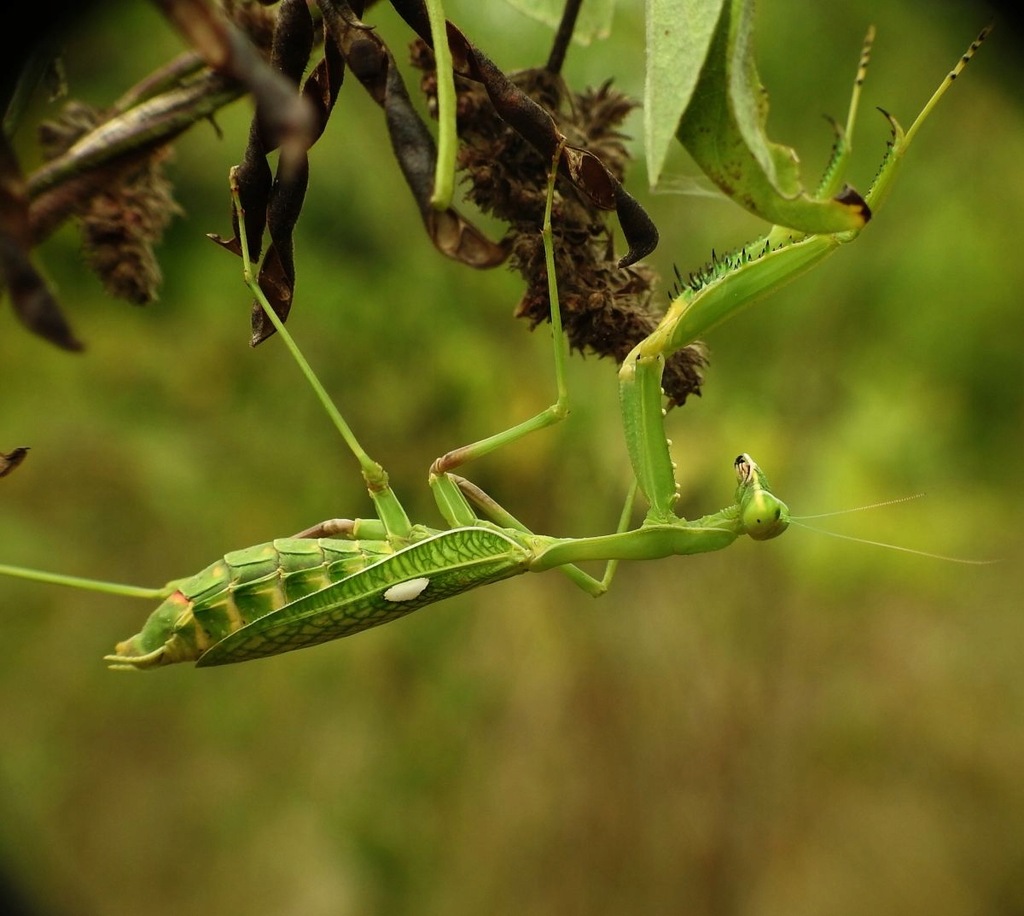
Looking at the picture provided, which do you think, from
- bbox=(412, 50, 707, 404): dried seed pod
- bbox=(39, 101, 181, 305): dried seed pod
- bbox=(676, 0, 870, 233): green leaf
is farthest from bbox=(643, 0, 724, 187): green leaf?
bbox=(39, 101, 181, 305): dried seed pod

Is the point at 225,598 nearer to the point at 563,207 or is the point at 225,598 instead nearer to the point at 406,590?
the point at 406,590

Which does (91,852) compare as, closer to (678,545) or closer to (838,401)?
(678,545)

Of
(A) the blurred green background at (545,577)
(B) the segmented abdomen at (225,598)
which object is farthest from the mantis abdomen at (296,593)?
(A) the blurred green background at (545,577)

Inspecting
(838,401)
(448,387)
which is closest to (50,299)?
(448,387)

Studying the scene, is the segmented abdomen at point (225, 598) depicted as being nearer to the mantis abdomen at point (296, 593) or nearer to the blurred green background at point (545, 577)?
the mantis abdomen at point (296, 593)

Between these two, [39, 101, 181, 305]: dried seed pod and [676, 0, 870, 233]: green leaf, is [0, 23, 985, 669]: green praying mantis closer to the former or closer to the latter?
[39, 101, 181, 305]: dried seed pod
